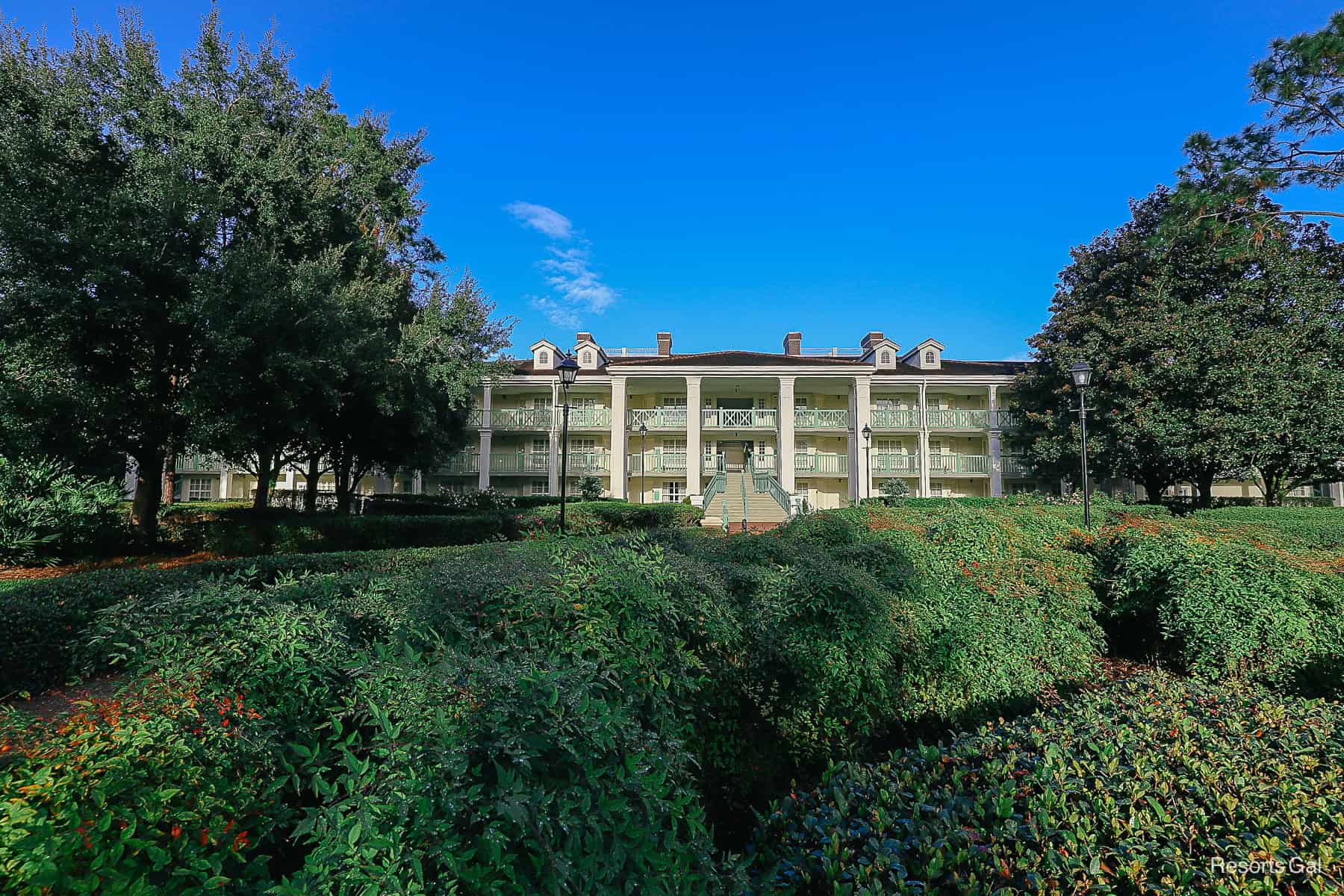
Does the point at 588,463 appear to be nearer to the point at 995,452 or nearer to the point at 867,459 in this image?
the point at 867,459

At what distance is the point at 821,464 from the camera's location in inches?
1180

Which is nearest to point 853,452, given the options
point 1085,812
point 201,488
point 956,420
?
point 956,420

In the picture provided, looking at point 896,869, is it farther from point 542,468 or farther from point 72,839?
point 542,468

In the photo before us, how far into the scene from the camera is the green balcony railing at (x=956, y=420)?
→ 3064 cm

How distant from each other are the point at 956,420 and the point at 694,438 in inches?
556

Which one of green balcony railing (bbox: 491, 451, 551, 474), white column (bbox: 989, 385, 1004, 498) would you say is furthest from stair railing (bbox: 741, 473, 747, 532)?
white column (bbox: 989, 385, 1004, 498)

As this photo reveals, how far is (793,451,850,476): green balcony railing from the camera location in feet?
97.1

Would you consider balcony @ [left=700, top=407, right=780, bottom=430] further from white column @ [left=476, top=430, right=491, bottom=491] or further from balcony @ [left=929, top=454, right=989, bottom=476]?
white column @ [left=476, top=430, right=491, bottom=491]

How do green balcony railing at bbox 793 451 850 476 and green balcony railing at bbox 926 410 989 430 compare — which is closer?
green balcony railing at bbox 793 451 850 476

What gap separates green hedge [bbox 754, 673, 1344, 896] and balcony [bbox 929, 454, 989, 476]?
29153 millimetres

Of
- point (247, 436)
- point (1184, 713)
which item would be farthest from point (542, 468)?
point (1184, 713)

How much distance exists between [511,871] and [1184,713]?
3.43m

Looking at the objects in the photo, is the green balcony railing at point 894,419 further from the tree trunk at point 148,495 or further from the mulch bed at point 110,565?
the tree trunk at point 148,495

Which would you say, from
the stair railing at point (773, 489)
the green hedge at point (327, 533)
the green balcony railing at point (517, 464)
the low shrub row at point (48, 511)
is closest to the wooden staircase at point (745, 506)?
the stair railing at point (773, 489)
